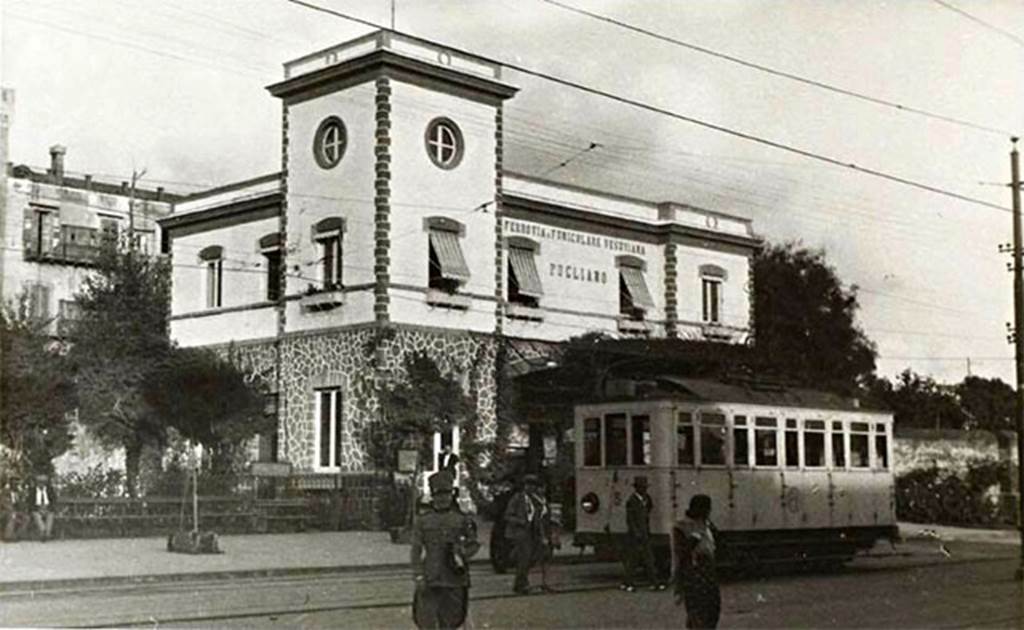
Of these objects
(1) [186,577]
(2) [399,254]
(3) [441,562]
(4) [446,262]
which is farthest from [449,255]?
(3) [441,562]

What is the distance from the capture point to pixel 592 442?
1469cm

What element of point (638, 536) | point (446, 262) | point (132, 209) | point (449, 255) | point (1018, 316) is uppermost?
point (132, 209)

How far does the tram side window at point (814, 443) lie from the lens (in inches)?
576

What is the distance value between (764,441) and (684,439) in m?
1.01

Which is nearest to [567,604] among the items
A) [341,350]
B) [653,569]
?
[653,569]

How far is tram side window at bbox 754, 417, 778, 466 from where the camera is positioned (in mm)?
14242

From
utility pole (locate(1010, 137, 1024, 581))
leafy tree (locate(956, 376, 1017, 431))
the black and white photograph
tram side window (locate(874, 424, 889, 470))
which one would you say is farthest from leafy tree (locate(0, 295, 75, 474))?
utility pole (locate(1010, 137, 1024, 581))

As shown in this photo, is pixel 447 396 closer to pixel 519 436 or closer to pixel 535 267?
pixel 519 436

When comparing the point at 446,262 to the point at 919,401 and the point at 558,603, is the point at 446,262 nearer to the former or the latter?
the point at 558,603

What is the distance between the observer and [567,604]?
12.1 meters

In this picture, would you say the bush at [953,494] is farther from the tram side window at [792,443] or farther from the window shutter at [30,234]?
the window shutter at [30,234]

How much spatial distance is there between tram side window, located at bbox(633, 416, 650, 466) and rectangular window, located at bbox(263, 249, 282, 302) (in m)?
3.93

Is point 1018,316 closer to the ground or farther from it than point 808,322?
closer to the ground

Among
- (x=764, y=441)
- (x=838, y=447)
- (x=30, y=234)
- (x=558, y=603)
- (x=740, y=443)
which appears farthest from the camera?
(x=838, y=447)
